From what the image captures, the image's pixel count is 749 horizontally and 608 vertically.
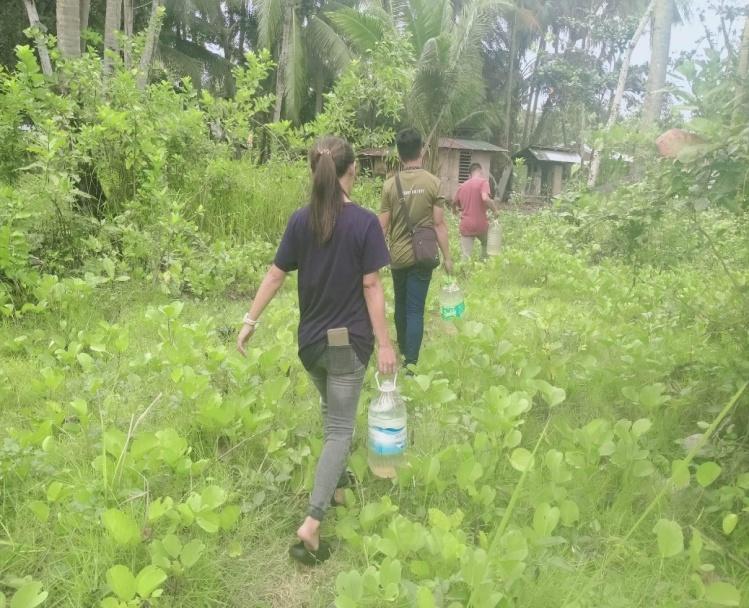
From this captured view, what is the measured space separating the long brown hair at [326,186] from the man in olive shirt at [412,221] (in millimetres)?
1529

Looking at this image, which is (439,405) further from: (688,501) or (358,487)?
(688,501)

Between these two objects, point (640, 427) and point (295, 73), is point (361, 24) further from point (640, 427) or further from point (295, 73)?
point (640, 427)

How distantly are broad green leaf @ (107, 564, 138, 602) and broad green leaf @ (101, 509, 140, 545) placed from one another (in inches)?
9.1

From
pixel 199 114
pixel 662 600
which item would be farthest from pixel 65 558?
pixel 199 114

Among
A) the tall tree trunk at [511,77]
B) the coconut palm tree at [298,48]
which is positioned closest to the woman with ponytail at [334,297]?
the coconut palm tree at [298,48]

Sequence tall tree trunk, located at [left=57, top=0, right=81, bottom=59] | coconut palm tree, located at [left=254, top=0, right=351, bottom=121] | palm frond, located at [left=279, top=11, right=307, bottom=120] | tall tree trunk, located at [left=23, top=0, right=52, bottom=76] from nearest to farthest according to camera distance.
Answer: tall tree trunk, located at [left=23, top=0, right=52, bottom=76] < tall tree trunk, located at [left=57, top=0, right=81, bottom=59] < coconut palm tree, located at [left=254, top=0, right=351, bottom=121] < palm frond, located at [left=279, top=11, right=307, bottom=120]

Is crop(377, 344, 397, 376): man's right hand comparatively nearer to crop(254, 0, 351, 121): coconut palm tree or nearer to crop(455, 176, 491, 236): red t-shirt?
crop(455, 176, 491, 236): red t-shirt

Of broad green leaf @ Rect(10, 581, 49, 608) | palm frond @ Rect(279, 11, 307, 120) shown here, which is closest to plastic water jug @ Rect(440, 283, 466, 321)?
broad green leaf @ Rect(10, 581, 49, 608)

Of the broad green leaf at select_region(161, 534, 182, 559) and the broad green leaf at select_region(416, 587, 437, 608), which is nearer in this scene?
the broad green leaf at select_region(416, 587, 437, 608)

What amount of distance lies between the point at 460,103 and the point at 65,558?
19.0m

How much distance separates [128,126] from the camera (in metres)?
5.69

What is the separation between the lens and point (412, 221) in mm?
3898

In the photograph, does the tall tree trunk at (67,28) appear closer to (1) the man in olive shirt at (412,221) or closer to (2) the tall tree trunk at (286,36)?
(1) the man in olive shirt at (412,221)

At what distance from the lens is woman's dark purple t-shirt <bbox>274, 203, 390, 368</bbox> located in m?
2.36
